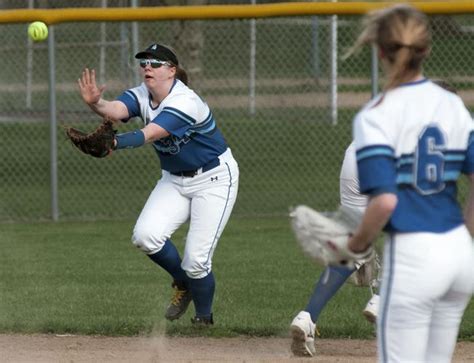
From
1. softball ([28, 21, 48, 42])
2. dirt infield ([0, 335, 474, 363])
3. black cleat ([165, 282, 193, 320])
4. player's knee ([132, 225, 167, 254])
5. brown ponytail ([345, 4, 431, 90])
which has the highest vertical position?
brown ponytail ([345, 4, 431, 90])

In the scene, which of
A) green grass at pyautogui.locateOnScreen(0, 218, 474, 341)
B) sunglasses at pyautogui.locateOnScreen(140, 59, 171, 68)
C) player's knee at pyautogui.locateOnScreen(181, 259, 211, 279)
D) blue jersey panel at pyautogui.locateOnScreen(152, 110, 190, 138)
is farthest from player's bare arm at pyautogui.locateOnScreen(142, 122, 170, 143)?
green grass at pyautogui.locateOnScreen(0, 218, 474, 341)

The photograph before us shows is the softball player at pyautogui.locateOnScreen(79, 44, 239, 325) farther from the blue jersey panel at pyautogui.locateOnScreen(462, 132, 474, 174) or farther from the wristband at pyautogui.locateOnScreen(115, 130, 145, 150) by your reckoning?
the blue jersey panel at pyautogui.locateOnScreen(462, 132, 474, 174)

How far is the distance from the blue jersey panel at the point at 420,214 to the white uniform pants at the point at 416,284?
2cm

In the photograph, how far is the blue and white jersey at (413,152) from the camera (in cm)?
336

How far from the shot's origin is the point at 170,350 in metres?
6.10

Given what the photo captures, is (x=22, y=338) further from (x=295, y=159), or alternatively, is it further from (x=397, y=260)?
(x=295, y=159)

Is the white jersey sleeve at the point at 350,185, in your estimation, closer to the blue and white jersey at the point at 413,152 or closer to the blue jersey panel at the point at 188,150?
the blue jersey panel at the point at 188,150

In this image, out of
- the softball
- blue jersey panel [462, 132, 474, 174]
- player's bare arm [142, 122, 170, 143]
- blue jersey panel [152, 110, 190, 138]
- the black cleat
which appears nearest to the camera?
blue jersey panel [462, 132, 474, 174]

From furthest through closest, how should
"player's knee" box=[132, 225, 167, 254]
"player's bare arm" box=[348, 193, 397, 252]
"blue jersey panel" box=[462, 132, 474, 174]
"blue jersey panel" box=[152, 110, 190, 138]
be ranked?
"player's knee" box=[132, 225, 167, 254], "blue jersey panel" box=[152, 110, 190, 138], "blue jersey panel" box=[462, 132, 474, 174], "player's bare arm" box=[348, 193, 397, 252]

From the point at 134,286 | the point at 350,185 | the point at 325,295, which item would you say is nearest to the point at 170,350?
the point at 325,295

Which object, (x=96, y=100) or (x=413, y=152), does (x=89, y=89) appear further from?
(x=413, y=152)

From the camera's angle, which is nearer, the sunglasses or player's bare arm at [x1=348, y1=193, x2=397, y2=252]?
player's bare arm at [x1=348, y1=193, x2=397, y2=252]

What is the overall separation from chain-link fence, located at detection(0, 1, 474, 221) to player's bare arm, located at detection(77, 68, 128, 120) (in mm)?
4932

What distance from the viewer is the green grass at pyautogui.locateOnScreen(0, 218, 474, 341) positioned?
261 inches
